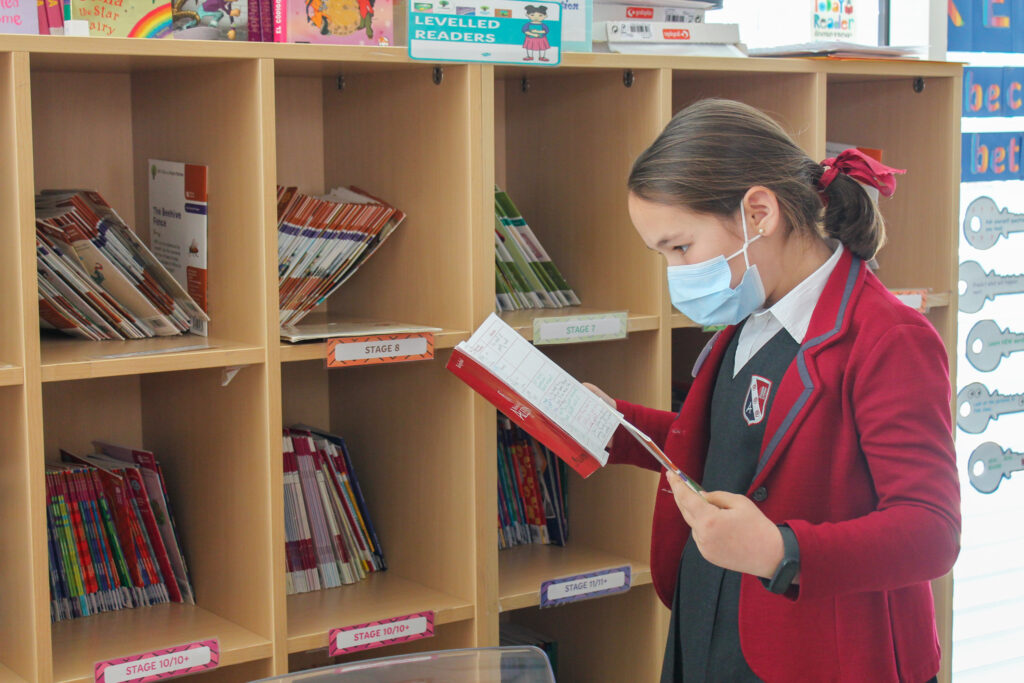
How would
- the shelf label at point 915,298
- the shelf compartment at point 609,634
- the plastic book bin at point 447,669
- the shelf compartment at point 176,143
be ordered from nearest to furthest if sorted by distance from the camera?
the plastic book bin at point 447,669, the shelf compartment at point 176,143, the shelf compartment at point 609,634, the shelf label at point 915,298

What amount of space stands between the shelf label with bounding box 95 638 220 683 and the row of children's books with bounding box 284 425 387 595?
313 mm

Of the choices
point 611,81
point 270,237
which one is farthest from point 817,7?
point 270,237

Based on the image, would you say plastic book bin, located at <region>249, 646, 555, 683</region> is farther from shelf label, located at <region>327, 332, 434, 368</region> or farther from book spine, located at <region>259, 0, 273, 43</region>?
book spine, located at <region>259, 0, 273, 43</region>

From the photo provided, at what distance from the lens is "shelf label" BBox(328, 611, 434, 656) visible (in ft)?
5.77

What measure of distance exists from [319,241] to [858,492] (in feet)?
3.03

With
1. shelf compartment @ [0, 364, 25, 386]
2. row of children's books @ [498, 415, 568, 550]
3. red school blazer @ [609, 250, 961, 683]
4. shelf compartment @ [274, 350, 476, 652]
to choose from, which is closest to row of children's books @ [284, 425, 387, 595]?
shelf compartment @ [274, 350, 476, 652]

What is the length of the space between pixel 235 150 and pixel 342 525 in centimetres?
70

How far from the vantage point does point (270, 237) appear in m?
1.65

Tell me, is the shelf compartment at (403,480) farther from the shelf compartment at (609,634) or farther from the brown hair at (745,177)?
the brown hair at (745,177)

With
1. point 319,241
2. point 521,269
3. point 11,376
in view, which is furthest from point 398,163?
point 11,376

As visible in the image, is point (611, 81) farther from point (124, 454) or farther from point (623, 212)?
point (124, 454)

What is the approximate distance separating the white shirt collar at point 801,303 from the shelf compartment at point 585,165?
0.50 metres

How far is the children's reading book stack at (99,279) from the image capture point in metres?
1.68

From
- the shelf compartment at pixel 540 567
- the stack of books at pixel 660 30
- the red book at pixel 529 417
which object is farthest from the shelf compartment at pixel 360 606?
the stack of books at pixel 660 30
